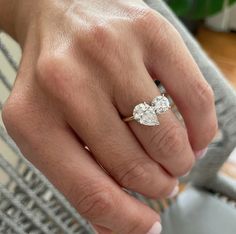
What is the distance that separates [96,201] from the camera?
1.03 feet

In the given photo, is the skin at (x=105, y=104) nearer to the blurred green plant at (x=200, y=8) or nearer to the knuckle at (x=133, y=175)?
the knuckle at (x=133, y=175)

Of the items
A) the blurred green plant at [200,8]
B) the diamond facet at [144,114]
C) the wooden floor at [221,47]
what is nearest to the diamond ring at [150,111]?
the diamond facet at [144,114]

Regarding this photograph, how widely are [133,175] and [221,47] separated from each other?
48.9 inches

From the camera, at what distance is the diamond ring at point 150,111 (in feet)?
0.94

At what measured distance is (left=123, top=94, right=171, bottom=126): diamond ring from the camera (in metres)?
0.29

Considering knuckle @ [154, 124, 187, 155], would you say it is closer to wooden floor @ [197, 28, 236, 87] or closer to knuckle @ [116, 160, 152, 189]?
knuckle @ [116, 160, 152, 189]

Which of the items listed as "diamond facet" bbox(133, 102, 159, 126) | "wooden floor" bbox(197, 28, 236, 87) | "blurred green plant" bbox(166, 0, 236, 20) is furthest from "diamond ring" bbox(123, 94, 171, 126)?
"wooden floor" bbox(197, 28, 236, 87)

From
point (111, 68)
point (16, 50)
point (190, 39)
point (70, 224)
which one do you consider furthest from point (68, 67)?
point (16, 50)

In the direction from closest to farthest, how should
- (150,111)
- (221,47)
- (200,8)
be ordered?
(150,111) < (200,8) < (221,47)

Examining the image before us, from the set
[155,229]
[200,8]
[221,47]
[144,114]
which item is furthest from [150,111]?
[221,47]

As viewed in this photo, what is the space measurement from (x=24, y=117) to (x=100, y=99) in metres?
0.05

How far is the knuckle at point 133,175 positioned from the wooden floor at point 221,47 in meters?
1.10

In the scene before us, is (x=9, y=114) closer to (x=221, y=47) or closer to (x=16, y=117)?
(x=16, y=117)

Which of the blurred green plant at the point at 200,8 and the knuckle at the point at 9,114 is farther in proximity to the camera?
the blurred green plant at the point at 200,8
